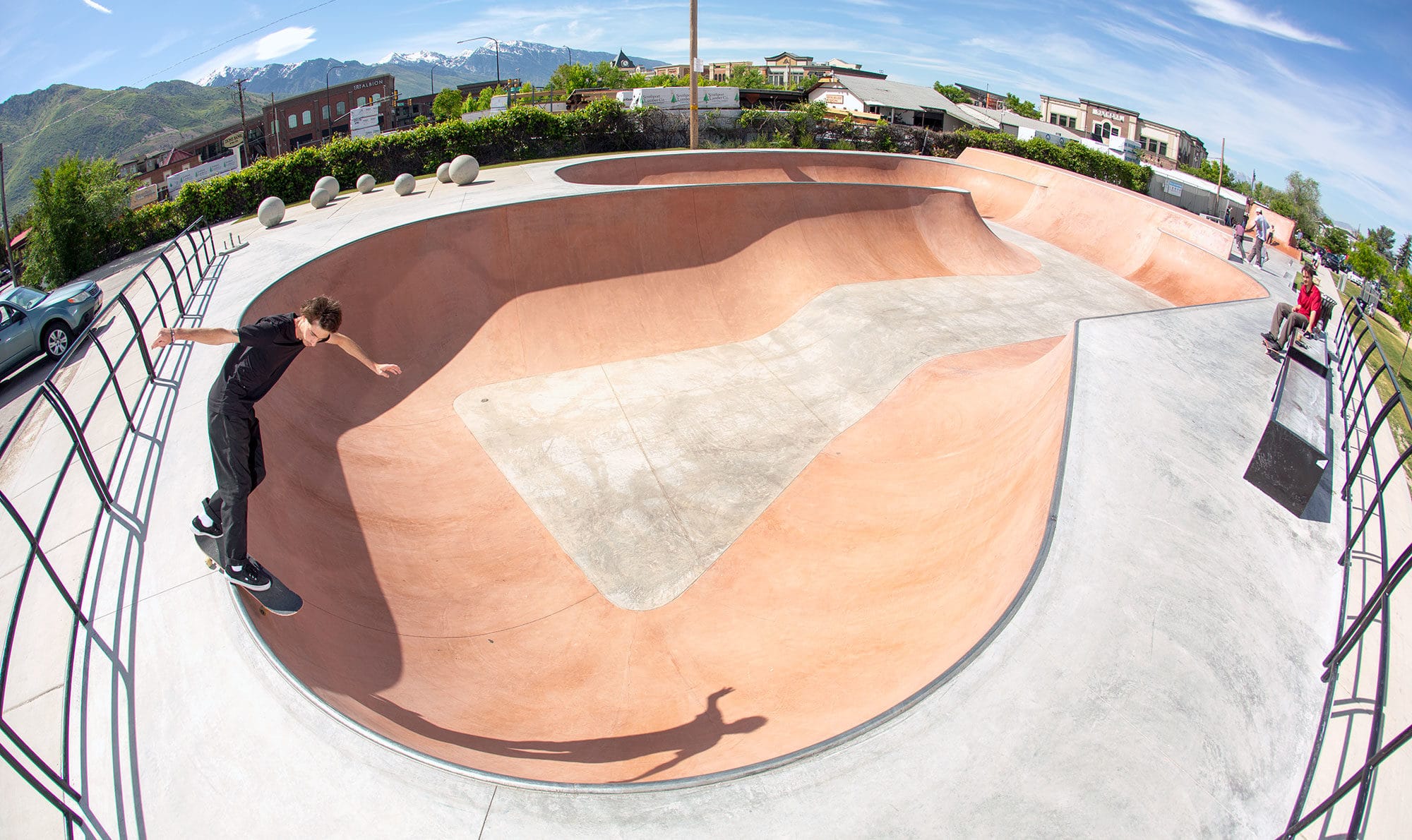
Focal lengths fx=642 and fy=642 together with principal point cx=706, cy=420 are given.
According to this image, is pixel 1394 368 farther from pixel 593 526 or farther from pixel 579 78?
pixel 579 78

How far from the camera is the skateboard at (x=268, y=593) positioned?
411 cm

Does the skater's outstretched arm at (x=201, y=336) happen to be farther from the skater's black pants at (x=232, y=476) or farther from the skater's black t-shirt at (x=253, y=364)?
the skater's black pants at (x=232, y=476)

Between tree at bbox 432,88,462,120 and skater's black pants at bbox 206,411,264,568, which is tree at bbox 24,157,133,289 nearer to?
skater's black pants at bbox 206,411,264,568

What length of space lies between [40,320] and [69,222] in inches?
562

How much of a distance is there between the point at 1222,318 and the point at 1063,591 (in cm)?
713

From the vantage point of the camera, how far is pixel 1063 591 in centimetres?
426

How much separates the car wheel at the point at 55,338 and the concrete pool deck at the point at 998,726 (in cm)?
772

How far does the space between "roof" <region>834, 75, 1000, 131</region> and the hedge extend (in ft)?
57.5

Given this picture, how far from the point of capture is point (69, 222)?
19797mm

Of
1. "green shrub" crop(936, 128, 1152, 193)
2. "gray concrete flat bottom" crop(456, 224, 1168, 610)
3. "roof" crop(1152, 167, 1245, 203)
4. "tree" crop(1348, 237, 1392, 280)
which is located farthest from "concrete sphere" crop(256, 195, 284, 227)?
"tree" crop(1348, 237, 1392, 280)

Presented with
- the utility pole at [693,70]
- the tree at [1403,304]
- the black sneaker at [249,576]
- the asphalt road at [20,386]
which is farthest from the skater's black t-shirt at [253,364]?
the tree at [1403,304]

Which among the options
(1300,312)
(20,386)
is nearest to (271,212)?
(20,386)

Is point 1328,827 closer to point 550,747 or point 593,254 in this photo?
point 550,747

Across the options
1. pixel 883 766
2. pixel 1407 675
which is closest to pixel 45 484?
pixel 883 766
